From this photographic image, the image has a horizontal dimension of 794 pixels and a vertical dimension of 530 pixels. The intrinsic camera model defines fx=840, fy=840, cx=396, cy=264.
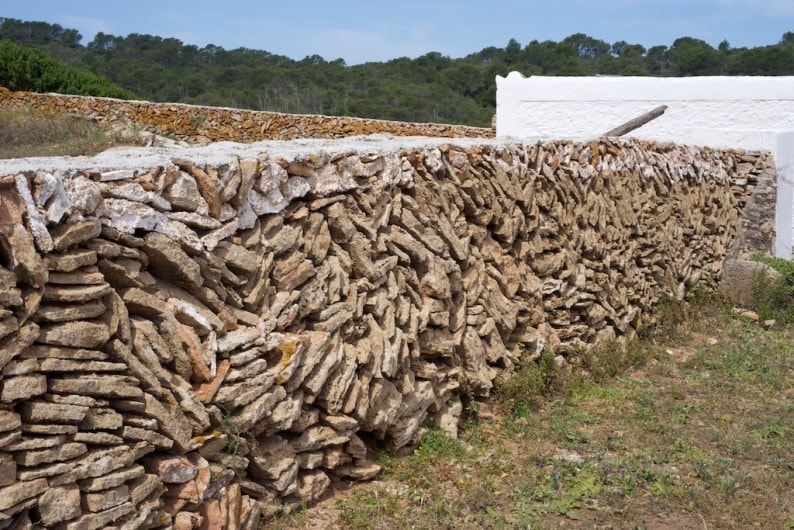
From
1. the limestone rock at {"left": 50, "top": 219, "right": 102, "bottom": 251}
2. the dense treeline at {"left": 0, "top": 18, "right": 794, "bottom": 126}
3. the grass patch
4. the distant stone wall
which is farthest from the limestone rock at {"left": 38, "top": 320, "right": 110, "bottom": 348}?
the dense treeline at {"left": 0, "top": 18, "right": 794, "bottom": 126}

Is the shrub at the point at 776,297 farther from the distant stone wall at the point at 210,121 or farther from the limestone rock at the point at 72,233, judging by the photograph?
the limestone rock at the point at 72,233

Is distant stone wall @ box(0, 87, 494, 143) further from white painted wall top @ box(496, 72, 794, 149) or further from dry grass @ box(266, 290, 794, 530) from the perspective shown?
dry grass @ box(266, 290, 794, 530)

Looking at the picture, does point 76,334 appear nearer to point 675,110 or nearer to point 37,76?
point 675,110

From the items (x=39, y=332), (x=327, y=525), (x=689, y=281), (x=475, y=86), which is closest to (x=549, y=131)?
(x=689, y=281)

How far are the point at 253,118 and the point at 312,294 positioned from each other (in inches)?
555

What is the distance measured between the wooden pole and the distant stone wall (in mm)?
5448

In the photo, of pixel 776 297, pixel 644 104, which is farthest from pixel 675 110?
pixel 776 297

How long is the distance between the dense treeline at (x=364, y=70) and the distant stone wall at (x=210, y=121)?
6775 mm

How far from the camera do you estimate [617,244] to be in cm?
794

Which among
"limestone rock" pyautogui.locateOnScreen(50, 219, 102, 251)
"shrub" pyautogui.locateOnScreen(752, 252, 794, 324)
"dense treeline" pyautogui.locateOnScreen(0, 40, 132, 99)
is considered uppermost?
"dense treeline" pyautogui.locateOnScreen(0, 40, 132, 99)

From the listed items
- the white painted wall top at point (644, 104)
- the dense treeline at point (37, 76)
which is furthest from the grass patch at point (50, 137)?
the white painted wall top at point (644, 104)

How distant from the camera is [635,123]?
36.6 feet

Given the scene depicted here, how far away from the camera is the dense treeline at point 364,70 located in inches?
1128

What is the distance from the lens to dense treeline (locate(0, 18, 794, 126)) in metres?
28.6
